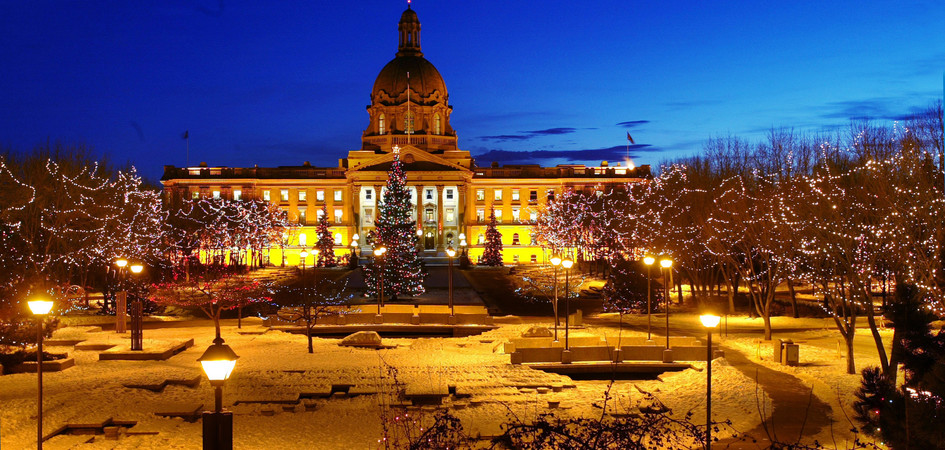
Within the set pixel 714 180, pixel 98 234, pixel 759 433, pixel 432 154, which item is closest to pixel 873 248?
pixel 759 433

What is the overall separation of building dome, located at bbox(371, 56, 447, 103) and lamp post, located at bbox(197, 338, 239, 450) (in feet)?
364

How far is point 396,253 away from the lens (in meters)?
48.0

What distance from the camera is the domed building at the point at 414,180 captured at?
114938 mm

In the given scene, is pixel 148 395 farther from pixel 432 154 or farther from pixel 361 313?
pixel 432 154

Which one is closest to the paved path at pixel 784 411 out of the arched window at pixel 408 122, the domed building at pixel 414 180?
the domed building at pixel 414 180

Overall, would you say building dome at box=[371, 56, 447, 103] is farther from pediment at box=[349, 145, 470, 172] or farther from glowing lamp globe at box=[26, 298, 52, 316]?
glowing lamp globe at box=[26, 298, 52, 316]

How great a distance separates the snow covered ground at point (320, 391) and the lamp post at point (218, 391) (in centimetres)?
588

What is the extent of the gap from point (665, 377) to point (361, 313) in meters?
15.2

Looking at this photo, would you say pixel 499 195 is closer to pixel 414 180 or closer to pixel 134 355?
pixel 414 180

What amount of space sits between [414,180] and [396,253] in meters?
66.9

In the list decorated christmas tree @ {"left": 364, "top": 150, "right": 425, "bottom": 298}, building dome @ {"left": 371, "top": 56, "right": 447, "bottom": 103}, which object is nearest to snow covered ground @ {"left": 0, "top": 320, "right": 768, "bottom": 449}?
decorated christmas tree @ {"left": 364, "top": 150, "right": 425, "bottom": 298}

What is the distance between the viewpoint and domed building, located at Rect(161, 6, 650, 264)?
377 ft

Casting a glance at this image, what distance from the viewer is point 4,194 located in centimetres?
4269

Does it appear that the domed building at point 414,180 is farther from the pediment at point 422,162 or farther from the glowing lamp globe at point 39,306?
the glowing lamp globe at point 39,306
